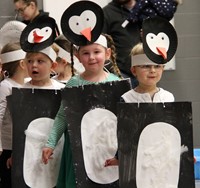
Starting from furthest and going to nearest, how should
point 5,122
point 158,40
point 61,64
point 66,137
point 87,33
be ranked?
point 61,64 → point 5,122 → point 66,137 → point 87,33 → point 158,40

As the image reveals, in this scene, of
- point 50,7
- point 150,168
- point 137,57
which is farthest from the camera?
point 50,7

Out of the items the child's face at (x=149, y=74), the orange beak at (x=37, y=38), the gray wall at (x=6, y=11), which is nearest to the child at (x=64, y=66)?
the orange beak at (x=37, y=38)

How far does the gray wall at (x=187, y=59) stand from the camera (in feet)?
16.2

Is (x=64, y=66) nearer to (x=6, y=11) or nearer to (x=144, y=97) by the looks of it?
(x=144, y=97)

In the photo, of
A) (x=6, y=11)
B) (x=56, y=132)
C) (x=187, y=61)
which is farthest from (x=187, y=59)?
(x=56, y=132)

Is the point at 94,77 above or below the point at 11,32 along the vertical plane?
below

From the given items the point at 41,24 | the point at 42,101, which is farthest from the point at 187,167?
the point at 41,24

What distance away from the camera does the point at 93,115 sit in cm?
249

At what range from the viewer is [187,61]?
4988 millimetres

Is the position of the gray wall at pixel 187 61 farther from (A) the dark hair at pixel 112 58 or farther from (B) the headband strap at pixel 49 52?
(B) the headband strap at pixel 49 52

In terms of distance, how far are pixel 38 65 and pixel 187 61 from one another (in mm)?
2455

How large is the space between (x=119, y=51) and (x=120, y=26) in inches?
Answer: 7.1

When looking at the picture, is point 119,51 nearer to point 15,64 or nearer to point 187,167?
point 15,64

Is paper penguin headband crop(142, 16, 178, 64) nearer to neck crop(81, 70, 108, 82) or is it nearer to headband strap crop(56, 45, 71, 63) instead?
neck crop(81, 70, 108, 82)
